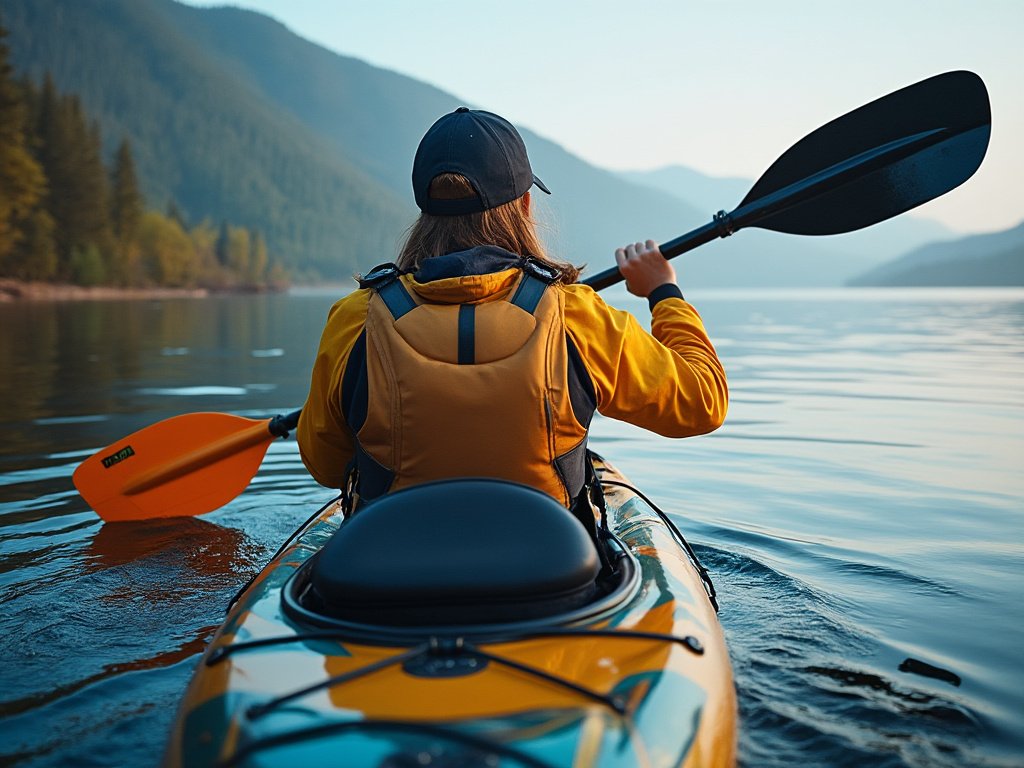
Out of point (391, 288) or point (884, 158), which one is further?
point (884, 158)

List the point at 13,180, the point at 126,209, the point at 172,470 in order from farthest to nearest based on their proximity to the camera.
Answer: the point at 126,209
the point at 13,180
the point at 172,470

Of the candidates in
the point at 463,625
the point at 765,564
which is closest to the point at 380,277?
the point at 463,625

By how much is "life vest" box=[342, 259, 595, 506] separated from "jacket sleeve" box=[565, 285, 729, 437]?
7 centimetres

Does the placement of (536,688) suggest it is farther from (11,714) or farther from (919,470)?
(919,470)

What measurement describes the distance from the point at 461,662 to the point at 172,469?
386 centimetres

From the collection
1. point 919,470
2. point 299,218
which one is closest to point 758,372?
point 919,470

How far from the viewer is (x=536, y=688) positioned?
5.80ft

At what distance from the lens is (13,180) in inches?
1955

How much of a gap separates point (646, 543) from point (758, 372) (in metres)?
11.0

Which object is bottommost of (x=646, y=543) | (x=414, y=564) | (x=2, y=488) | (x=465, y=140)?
(x=2, y=488)

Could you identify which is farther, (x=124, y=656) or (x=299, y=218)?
(x=299, y=218)

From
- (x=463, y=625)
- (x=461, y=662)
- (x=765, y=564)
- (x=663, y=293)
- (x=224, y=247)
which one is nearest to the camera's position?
(x=461, y=662)

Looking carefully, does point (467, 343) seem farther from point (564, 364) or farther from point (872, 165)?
point (872, 165)

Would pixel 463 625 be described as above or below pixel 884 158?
below
